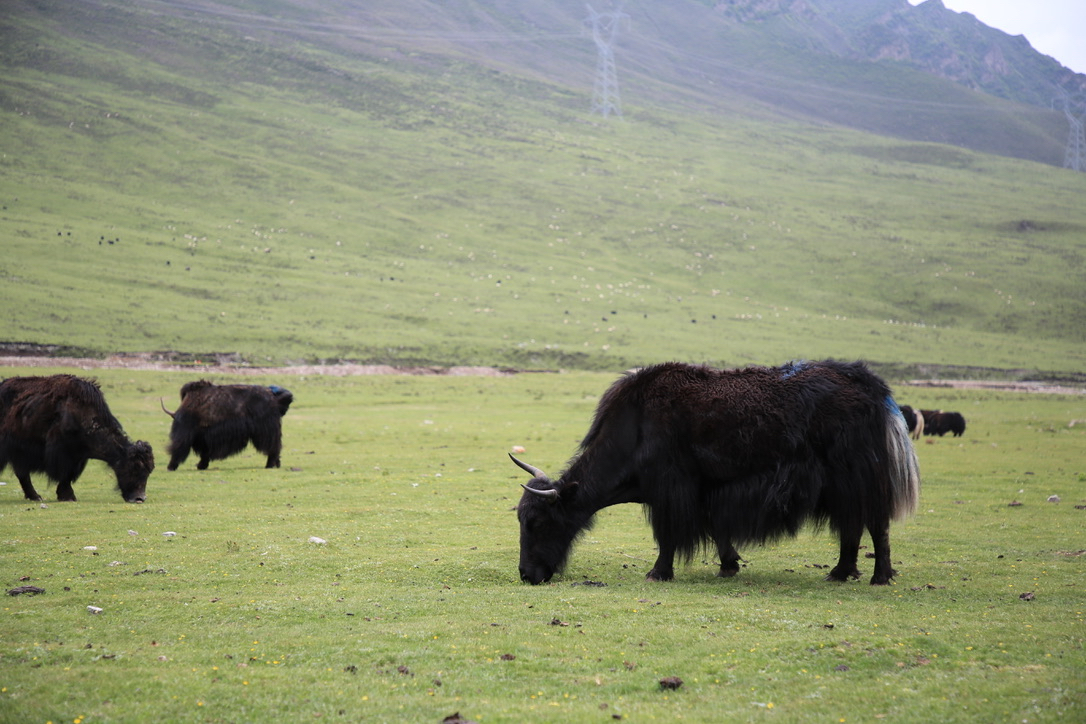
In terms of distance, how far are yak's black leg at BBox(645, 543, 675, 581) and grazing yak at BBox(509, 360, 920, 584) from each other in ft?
0.04

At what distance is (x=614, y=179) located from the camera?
11194 cm

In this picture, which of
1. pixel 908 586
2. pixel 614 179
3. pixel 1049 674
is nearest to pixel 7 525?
pixel 908 586

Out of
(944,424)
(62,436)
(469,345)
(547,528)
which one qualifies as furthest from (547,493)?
(469,345)

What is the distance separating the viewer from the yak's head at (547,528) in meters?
9.85

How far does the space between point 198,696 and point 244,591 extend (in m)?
3.06

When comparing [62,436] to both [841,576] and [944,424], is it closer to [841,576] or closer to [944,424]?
[841,576]

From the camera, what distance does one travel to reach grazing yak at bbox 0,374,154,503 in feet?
46.5

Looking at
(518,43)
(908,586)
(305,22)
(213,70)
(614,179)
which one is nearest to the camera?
(908,586)

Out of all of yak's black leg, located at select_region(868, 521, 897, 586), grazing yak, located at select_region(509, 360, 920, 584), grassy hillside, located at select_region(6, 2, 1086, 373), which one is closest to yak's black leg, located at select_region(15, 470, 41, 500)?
grazing yak, located at select_region(509, 360, 920, 584)

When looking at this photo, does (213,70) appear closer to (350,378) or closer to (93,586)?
(350,378)

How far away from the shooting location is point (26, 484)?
14.3 metres

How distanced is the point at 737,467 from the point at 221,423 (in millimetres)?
13028

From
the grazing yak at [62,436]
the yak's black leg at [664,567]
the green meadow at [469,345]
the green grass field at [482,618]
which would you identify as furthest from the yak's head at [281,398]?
the yak's black leg at [664,567]

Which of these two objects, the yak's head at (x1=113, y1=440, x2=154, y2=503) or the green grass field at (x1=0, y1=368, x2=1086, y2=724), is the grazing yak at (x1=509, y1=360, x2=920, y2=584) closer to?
the green grass field at (x1=0, y1=368, x2=1086, y2=724)
